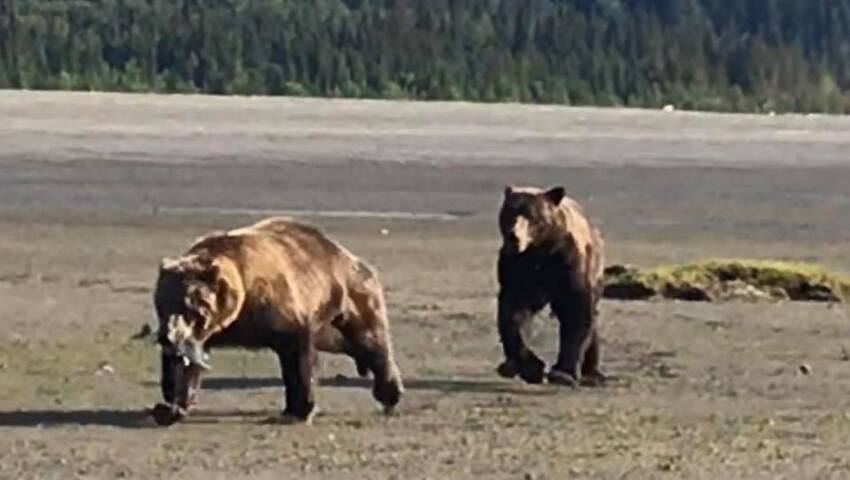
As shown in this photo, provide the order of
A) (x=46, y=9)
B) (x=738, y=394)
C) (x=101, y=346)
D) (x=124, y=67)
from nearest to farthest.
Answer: (x=738, y=394) → (x=101, y=346) → (x=124, y=67) → (x=46, y=9)

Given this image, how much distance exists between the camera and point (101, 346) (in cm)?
1644

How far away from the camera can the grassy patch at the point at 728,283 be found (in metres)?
20.2

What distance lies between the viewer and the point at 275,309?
12.8 meters

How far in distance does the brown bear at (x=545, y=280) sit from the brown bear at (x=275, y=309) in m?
1.39

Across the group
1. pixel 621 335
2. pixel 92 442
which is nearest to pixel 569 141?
pixel 621 335

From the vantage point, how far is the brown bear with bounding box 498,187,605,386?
14.9 meters

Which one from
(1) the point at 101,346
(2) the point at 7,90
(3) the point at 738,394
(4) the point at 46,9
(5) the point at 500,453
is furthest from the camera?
(4) the point at 46,9

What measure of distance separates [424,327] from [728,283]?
10.5 feet

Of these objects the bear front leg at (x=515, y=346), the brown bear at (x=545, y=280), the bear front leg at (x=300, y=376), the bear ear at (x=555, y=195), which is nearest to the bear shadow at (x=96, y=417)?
the bear front leg at (x=300, y=376)

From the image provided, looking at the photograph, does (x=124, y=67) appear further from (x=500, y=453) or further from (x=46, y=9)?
(x=500, y=453)

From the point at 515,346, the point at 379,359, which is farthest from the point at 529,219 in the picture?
the point at 379,359

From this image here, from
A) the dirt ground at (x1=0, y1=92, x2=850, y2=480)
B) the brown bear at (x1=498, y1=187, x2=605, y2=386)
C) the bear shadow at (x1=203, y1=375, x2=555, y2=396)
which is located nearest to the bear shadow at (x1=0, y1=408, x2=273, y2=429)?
the dirt ground at (x1=0, y1=92, x2=850, y2=480)

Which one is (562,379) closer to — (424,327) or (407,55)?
(424,327)

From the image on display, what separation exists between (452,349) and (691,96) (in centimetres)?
7930
